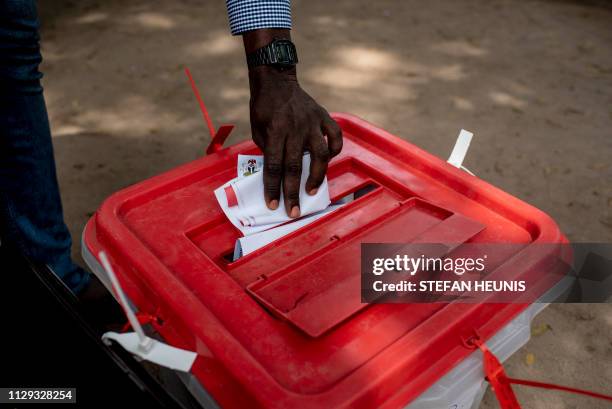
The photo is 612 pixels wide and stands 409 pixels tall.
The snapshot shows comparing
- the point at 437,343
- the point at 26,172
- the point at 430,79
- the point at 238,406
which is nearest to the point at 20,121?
the point at 26,172

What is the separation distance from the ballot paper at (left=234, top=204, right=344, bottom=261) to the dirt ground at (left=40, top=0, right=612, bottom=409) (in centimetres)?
61

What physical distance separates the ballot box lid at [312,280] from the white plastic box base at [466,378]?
0.03 meters

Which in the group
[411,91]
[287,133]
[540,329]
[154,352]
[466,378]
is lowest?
[540,329]

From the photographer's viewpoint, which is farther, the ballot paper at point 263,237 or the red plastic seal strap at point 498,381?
the ballot paper at point 263,237

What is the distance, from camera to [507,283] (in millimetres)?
743

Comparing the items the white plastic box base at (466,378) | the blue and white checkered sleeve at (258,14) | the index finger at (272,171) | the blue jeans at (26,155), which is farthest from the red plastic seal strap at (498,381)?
the blue jeans at (26,155)

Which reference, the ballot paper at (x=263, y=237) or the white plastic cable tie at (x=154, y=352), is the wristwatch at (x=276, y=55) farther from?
the white plastic cable tie at (x=154, y=352)

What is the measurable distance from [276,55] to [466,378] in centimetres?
57

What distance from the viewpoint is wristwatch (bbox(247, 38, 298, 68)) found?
86cm

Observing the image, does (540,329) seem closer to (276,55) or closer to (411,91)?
(276,55)

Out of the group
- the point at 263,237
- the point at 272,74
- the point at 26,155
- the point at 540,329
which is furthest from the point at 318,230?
the point at 540,329

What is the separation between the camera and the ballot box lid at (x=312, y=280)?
2.11 ft

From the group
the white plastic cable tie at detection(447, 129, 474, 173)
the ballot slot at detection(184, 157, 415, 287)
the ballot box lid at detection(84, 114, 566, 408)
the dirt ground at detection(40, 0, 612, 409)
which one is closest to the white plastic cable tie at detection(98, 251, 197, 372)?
the ballot box lid at detection(84, 114, 566, 408)

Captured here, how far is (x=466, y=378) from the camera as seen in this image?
2.37 ft
